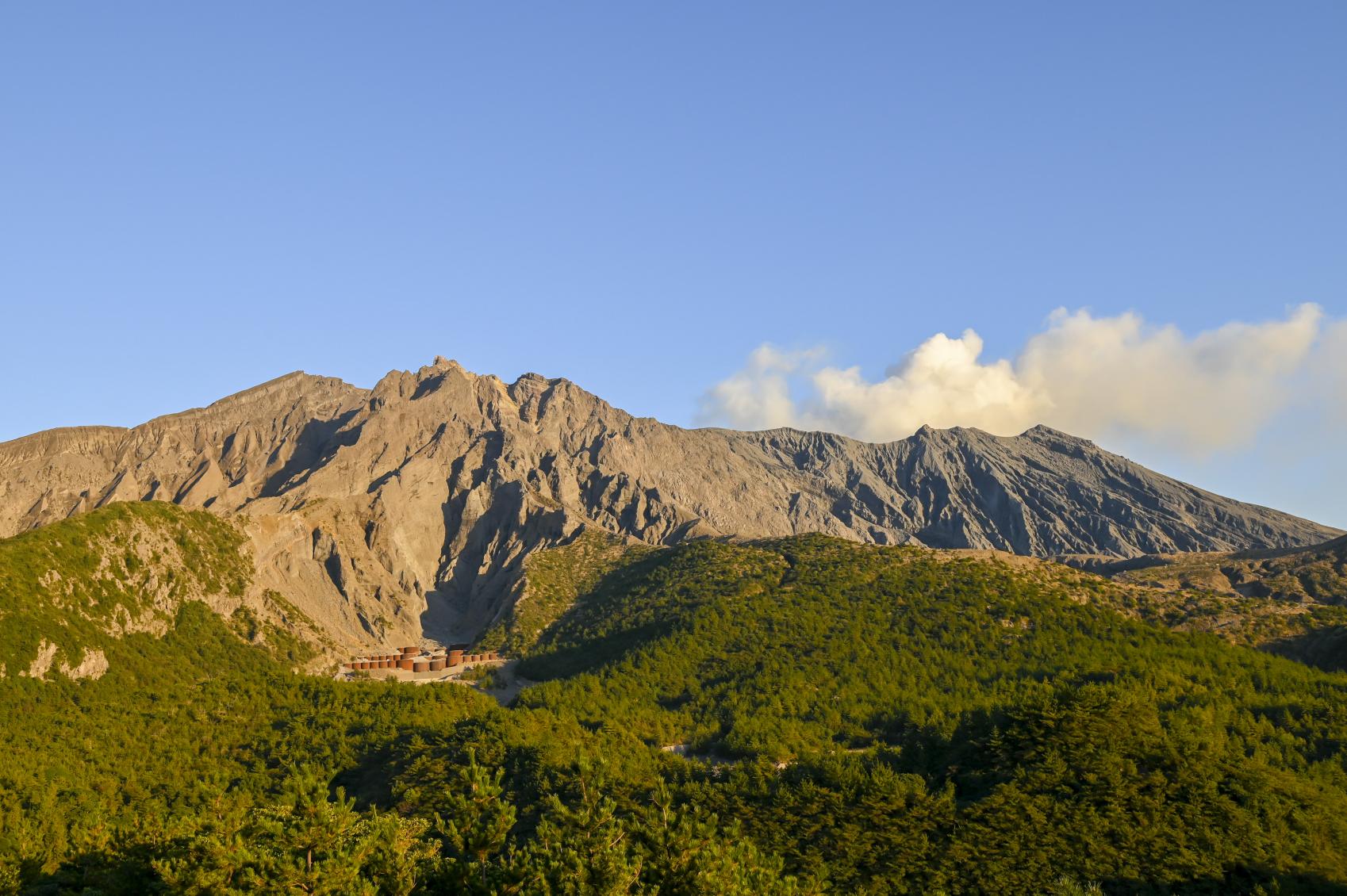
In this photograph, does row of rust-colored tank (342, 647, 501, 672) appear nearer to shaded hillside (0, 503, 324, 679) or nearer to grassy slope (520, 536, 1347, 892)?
shaded hillside (0, 503, 324, 679)

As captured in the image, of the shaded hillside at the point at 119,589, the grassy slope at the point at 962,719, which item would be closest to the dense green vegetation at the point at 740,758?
the grassy slope at the point at 962,719

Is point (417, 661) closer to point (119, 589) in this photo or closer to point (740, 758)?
point (119, 589)

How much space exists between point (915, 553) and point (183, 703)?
95292 millimetres

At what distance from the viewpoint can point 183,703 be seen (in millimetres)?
106438

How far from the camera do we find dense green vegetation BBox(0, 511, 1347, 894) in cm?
5494

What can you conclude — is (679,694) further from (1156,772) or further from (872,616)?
(1156,772)

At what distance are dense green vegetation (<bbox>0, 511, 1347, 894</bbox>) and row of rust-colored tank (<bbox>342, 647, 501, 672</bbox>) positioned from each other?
7.63 meters

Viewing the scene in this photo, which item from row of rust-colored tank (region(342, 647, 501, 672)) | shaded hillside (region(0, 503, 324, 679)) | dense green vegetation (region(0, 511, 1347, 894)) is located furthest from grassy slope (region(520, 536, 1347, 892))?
shaded hillside (region(0, 503, 324, 679))

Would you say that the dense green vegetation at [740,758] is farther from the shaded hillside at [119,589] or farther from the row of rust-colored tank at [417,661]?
the row of rust-colored tank at [417,661]

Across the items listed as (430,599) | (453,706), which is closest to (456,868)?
(453,706)

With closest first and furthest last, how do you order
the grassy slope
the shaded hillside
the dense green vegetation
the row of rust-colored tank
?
the dense green vegetation, the grassy slope, the shaded hillside, the row of rust-colored tank

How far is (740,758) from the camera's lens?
91.2 m

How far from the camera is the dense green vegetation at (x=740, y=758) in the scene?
54.9 m

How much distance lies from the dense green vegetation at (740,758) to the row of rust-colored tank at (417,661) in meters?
7.63
